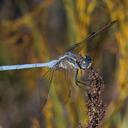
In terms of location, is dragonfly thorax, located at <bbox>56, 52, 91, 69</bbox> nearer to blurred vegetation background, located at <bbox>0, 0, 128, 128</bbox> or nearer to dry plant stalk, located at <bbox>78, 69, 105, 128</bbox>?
dry plant stalk, located at <bbox>78, 69, 105, 128</bbox>

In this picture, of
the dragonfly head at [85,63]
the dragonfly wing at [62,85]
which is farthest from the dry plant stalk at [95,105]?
the dragonfly wing at [62,85]

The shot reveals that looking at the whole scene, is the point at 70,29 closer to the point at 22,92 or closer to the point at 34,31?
the point at 34,31

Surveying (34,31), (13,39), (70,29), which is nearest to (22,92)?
(13,39)

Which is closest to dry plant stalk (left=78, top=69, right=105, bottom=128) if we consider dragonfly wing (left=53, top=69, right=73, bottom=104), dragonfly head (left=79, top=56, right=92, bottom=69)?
dragonfly head (left=79, top=56, right=92, bottom=69)

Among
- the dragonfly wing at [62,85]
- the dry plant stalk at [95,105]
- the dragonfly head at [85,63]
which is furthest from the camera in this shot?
the dragonfly wing at [62,85]

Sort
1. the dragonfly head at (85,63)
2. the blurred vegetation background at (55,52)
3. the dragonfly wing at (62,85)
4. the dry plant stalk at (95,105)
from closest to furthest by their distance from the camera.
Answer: the dry plant stalk at (95,105), the dragonfly head at (85,63), the dragonfly wing at (62,85), the blurred vegetation background at (55,52)

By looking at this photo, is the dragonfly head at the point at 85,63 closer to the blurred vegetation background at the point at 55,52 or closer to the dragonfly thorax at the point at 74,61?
the dragonfly thorax at the point at 74,61

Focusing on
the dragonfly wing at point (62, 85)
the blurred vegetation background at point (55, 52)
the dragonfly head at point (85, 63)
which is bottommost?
the dragonfly head at point (85, 63)
